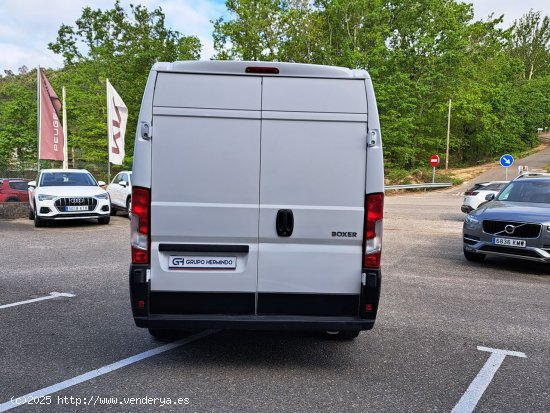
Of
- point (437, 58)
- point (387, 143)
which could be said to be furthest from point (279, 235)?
point (437, 58)

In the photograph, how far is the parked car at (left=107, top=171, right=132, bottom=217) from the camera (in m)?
16.4

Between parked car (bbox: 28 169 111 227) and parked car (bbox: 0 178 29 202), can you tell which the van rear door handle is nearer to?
parked car (bbox: 28 169 111 227)

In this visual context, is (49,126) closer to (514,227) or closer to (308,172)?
(514,227)

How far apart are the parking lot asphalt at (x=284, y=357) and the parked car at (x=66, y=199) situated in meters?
6.49

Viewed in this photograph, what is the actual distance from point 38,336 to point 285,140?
3065 millimetres

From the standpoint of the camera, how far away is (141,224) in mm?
3715

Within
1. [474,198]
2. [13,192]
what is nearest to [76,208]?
[13,192]

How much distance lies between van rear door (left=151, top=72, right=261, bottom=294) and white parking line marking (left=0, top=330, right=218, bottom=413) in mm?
774

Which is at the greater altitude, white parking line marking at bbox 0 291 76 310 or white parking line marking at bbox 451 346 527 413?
white parking line marking at bbox 451 346 527 413

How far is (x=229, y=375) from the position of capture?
152 inches

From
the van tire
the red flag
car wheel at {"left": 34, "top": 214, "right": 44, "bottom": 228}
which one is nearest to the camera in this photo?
the van tire

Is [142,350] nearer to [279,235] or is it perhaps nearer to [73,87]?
[279,235]

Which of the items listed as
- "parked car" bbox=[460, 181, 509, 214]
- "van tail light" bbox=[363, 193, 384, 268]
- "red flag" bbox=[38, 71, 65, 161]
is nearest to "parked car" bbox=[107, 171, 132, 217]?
"red flag" bbox=[38, 71, 65, 161]

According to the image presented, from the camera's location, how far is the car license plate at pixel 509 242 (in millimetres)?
7957
